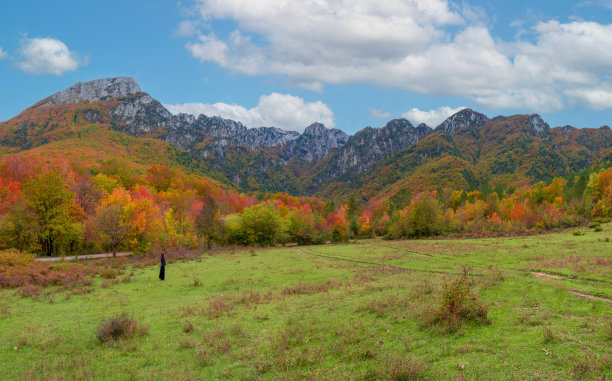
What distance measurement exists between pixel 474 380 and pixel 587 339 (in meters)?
4.20

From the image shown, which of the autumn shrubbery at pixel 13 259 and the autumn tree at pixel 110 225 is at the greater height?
the autumn tree at pixel 110 225

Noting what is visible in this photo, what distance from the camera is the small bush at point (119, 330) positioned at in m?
13.2

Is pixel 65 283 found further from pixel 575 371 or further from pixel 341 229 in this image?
pixel 341 229

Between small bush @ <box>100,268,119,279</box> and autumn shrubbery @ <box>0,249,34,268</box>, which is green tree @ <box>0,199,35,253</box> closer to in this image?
autumn shrubbery @ <box>0,249,34,268</box>

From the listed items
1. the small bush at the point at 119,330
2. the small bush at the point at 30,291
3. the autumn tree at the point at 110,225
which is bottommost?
the small bush at the point at 30,291

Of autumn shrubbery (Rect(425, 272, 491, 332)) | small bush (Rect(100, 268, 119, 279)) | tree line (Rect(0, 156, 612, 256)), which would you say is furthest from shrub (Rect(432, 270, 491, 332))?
tree line (Rect(0, 156, 612, 256))

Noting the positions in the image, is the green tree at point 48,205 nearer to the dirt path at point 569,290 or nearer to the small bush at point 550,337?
the small bush at point 550,337

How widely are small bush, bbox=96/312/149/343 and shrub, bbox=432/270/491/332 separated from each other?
12575mm

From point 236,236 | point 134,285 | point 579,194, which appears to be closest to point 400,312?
point 134,285

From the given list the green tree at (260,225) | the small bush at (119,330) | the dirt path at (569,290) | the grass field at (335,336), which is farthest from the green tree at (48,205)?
the dirt path at (569,290)

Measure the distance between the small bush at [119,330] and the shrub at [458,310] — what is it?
12.6 m

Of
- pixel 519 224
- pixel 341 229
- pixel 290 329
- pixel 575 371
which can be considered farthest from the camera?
pixel 341 229

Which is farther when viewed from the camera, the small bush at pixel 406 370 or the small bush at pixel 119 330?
the small bush at pixel 119 330

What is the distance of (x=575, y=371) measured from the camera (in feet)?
24.5
